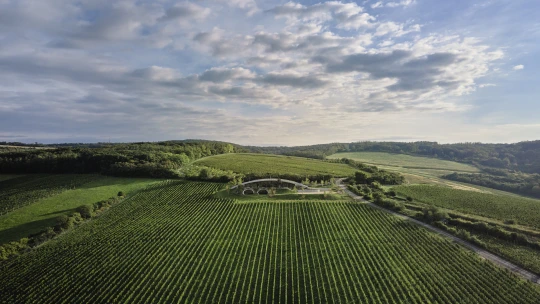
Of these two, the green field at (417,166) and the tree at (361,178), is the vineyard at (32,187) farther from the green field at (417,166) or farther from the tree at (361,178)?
the green field at (417,166)

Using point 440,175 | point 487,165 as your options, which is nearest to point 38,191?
point 440,175

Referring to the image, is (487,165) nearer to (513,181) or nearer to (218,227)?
(513,181)

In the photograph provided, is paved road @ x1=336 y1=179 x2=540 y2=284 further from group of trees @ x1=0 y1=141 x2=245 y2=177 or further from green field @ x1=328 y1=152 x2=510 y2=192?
group of trees @ x1=0 y1=141 x2=245 y2=177

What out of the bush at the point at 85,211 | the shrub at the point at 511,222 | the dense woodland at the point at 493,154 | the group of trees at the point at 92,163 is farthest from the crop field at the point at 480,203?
the dense woodland at the point at 493,154

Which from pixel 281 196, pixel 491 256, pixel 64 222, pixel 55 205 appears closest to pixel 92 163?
pixel 55 205

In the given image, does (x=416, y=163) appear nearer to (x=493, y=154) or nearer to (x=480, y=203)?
(x=493, y=154)

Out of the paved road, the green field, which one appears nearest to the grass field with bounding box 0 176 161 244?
the paved road
